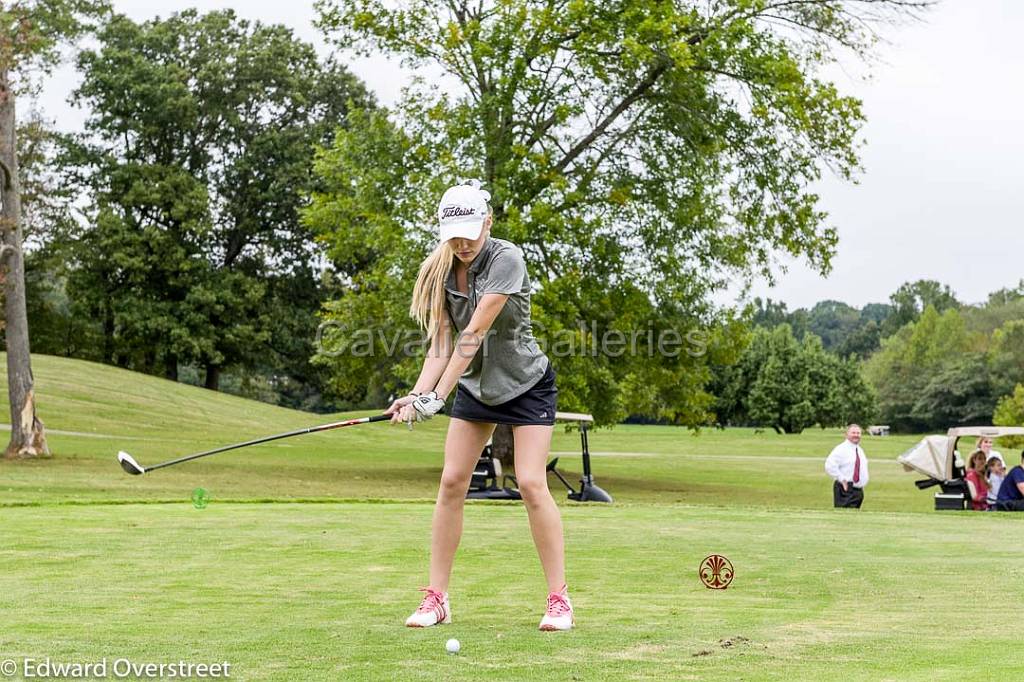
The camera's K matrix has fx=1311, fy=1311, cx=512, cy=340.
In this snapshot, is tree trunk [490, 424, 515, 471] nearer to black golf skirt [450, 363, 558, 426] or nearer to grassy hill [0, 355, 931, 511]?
grassy hill [0, 355, 931, 511]

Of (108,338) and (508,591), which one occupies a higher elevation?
(108,338)

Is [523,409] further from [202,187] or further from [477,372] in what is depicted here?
[202,187]

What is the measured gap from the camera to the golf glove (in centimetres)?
679

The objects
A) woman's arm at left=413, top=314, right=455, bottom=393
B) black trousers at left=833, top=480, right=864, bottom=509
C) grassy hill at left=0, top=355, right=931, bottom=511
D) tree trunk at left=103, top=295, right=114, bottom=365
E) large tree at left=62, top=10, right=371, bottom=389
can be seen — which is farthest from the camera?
tree trunk at left=103, top=295, right=114, bottom=365

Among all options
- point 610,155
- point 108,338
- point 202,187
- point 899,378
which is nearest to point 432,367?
point 610,155

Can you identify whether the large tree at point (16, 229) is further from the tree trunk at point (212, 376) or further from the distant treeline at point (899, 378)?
the distant treeline at point (899, 378)

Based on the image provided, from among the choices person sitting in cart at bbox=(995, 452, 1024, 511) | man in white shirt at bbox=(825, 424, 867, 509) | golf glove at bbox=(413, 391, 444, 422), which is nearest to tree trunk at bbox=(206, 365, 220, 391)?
man in white shirt at bbox=(825, 424, 867, 509)

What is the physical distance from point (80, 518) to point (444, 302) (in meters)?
7.79

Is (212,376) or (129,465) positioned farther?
(212,376)

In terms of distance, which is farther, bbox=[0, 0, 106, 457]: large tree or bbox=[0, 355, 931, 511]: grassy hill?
bbox=[0, 0, 106, 457]: large tree

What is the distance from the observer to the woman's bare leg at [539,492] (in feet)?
22.4

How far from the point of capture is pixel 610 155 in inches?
1276

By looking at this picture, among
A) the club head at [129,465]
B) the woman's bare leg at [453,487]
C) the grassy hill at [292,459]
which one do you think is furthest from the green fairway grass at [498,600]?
the grassy hill at [292,459]

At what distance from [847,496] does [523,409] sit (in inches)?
680
